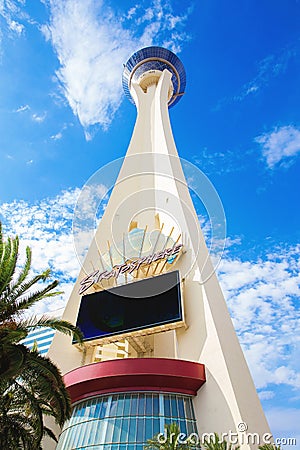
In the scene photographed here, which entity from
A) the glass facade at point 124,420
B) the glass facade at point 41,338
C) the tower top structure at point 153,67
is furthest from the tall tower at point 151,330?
the glass facade at point 41,338

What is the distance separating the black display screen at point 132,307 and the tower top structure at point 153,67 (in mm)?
36826

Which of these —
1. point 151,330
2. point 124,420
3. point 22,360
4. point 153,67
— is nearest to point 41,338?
point 151,330

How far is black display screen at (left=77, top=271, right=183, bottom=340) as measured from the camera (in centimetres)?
2302

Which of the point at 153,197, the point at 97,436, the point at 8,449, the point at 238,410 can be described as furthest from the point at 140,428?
the point at 153,197

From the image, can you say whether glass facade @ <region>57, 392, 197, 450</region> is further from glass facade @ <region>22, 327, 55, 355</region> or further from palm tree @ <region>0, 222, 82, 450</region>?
glass facade @ <region>22, 327, 55, 355</region>

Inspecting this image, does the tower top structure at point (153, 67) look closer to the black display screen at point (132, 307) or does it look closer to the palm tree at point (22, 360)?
the black display screen at point (132, 307)

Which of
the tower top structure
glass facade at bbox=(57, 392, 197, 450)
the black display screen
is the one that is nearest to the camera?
glass facade at bbox=(57, 392, 197, 450)

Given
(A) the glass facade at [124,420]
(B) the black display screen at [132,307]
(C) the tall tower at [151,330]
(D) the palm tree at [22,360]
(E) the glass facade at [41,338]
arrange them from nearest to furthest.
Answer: (D) the palm tree at [22,360], (A) the glass facade at [124,420], (C) the tall tower at [151,330], (B) the black display screen at [132,307], (E) the glass facade at [41,338]

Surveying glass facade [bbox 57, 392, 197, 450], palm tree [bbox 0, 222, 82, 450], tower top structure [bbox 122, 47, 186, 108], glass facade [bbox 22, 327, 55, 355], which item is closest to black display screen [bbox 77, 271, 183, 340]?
glass facade [bbox 57, 392, 197, 450]

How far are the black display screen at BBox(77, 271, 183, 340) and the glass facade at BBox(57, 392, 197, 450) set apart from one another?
5480 mm

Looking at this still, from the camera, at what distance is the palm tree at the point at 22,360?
33.9ft

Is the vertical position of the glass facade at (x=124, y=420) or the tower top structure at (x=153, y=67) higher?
the tower top structure at (x=153, y=67)

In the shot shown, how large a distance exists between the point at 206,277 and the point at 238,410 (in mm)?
9470

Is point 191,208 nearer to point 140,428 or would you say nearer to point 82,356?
point 82,356
